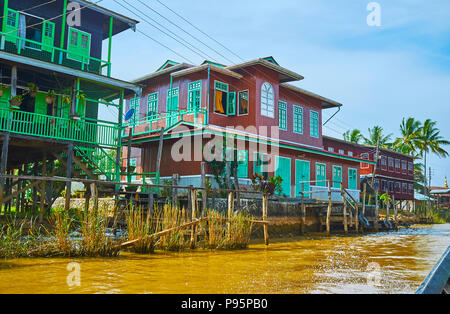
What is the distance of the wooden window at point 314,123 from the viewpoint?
26.2 meters

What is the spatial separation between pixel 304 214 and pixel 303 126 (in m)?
7.80

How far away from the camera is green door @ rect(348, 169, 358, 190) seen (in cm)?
2834

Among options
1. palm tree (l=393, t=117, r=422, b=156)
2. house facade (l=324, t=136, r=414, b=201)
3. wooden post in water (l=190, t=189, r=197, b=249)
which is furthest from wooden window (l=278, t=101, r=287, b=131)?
palm tree (l=393, t=117, r=422, b=156)

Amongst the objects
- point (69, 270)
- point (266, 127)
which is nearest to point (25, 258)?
point (69, 270)

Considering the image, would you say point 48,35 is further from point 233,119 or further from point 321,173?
point 321,173

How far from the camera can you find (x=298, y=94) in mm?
25422

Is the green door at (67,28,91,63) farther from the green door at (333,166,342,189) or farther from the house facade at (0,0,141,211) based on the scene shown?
the green door at (333,166,342,189)

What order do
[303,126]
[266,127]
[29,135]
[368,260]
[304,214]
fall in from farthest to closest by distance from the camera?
[303,126], [266,127], [304,214], [29,135], [368,260]

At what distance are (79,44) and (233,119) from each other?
8.42m

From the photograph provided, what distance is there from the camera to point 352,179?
28656 millimetres

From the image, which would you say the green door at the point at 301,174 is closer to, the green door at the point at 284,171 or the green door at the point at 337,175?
the green door at the point at 284,171

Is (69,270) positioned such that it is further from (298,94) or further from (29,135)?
(298,94)

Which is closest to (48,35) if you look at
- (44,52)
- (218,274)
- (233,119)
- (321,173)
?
(44,52)

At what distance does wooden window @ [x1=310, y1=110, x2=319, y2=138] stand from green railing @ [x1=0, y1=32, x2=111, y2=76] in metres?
13.6
